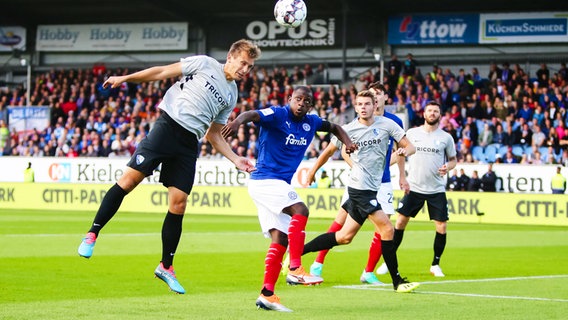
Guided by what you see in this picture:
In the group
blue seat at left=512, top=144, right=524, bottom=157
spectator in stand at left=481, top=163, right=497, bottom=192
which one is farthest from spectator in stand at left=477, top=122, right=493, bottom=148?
Answer: spectator in stand at left=481, top=163, right=497, bottom=192

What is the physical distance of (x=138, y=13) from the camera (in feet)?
155

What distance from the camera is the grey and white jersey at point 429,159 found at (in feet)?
44.3

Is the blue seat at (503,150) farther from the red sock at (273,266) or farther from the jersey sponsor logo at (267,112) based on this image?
the red sock at (273,266)

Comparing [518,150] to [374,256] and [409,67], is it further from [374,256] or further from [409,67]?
[374,256]

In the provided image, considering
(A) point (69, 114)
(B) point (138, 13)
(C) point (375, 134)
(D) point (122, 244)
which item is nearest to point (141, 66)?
(B) point (138, 13)

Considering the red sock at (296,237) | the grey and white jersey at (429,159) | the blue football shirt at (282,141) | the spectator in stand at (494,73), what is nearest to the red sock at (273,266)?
the red sock at (296,237)

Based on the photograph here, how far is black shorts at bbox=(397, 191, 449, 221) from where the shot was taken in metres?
13.3

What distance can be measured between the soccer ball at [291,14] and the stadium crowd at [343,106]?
15.1m

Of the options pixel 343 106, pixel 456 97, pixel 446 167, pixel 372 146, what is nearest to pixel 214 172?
pixel 343 106

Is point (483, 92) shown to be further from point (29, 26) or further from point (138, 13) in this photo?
point (29, 26)

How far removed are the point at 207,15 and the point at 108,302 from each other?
3906 cm

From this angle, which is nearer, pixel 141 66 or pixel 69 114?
pixel 69 114

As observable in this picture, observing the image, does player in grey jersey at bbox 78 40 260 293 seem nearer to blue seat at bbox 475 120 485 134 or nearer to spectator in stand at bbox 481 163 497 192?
spectator in stand at bbox 481 163 497 192

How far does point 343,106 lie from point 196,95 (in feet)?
94.9
